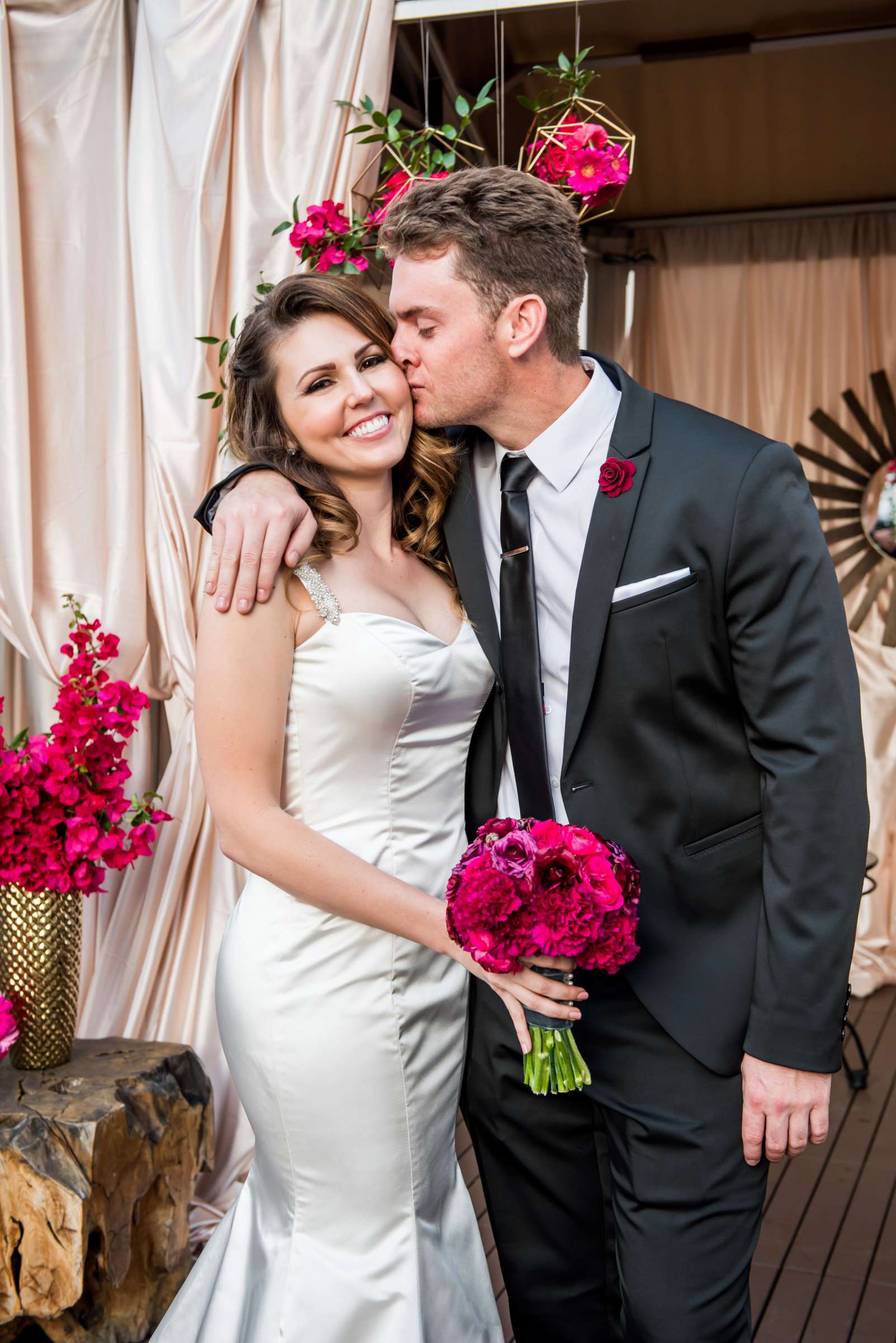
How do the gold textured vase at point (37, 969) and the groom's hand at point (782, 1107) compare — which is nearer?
the groom's hand at point (782, 1107)

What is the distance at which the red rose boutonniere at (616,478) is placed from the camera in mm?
1859

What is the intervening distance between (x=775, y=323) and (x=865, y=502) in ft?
3.14

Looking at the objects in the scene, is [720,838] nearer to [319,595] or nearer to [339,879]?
[339,879]

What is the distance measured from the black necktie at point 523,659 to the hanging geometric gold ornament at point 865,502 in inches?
160

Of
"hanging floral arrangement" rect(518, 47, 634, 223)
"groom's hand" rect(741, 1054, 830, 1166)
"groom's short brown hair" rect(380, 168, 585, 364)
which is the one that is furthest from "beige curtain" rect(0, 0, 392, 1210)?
"groom's hand" rect(741, 1054, 830, 1166)

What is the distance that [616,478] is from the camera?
1864 millimetres

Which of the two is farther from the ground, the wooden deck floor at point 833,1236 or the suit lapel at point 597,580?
the suit lapel at point 597,580

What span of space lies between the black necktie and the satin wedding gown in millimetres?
96

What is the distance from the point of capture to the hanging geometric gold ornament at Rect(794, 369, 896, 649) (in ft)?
18.8

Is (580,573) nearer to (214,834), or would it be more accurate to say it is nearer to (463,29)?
(214,834)

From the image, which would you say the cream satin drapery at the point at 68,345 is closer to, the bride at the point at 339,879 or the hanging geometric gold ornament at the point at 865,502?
the bride at the point at 339,879

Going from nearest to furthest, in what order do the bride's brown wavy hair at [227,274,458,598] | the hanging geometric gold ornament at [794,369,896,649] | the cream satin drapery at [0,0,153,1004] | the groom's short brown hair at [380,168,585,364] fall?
the groom's short brown hair at [380,168,585,364] < the bride's brown wavy hair at [227,274,458,598] < the cream satin drapery at [0,0,153,1004] < the hanging geometric gold ornament at [794,369,896,649]

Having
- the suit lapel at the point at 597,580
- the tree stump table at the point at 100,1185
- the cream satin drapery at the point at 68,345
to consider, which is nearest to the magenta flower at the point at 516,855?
the suit lapel at the point at 597,580

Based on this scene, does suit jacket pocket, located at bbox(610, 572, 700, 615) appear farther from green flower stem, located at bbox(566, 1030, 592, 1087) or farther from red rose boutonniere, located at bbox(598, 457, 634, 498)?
green flower stem, located at bbox(566, 1030, 592, 1087)
